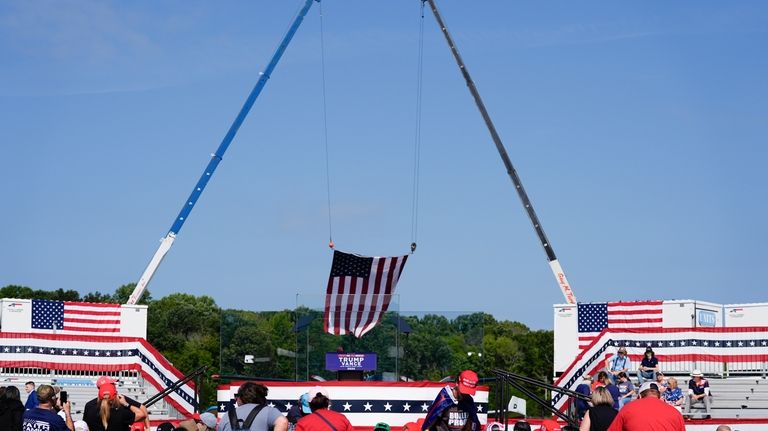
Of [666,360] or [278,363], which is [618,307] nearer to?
[666,360]

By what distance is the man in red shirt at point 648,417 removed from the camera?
10.1m

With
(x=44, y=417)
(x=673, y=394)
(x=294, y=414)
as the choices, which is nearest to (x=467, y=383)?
(x=294, y=414)

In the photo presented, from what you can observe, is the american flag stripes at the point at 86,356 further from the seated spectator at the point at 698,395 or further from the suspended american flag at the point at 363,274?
the seated spectator at the point at 698,395

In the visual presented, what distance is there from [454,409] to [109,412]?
11.7 feet

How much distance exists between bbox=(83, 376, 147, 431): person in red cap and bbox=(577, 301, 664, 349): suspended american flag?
23.8 metres

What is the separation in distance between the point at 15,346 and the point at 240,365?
40.3 ft

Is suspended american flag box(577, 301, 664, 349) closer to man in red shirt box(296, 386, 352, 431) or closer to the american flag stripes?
the american flag stripes

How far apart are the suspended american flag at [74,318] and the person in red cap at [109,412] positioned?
1022 inches

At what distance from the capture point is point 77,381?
106 ft

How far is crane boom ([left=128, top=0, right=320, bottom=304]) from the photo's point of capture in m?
46.9

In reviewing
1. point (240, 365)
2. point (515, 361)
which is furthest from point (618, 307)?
point (515, 361)

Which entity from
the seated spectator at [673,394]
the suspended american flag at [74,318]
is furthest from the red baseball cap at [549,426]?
the suspended american flag at [74,318]

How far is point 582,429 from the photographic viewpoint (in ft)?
38.7

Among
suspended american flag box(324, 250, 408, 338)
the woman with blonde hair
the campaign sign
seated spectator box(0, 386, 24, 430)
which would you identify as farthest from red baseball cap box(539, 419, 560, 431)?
seated spectator box(0, 386, 24, 430)
